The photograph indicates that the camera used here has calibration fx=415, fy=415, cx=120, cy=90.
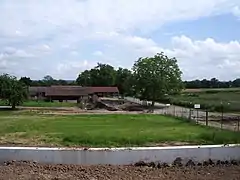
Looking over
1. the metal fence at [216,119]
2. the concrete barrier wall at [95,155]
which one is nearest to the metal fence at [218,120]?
the metal fence at [216,119]

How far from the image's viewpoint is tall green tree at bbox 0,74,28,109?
6028 cm

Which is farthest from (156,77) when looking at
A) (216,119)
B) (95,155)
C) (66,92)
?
(95,155)

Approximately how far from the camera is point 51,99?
288ft

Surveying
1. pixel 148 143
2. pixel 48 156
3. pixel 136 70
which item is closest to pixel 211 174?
pixel 48 156

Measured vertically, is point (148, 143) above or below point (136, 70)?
below

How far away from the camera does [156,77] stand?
72312mm

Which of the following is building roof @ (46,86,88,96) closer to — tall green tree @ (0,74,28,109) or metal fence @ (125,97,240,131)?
tall green tree @ (0,74,28,109)

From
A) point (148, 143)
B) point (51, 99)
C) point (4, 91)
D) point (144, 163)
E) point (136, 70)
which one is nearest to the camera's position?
point (144, 163)

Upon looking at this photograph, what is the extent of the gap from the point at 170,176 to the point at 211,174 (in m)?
0.92

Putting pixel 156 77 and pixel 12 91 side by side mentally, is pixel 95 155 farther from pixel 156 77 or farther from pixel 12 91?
pixel 156 77

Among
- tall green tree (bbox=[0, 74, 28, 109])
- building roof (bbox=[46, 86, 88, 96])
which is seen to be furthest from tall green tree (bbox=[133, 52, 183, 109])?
tall green tree (bbox=[0, 74, 28, 109])

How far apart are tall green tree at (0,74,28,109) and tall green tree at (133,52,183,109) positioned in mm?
21564

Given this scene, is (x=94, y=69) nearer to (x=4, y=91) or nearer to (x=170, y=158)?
(x=4, y=91)

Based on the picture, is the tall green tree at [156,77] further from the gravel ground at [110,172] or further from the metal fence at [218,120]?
the gravel ground at [110,172]
